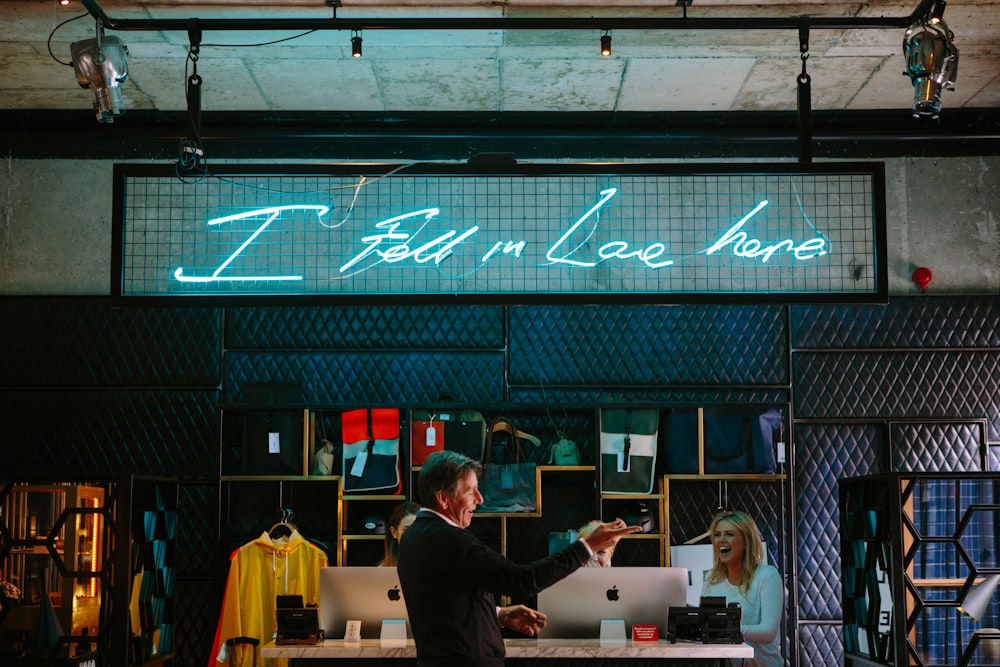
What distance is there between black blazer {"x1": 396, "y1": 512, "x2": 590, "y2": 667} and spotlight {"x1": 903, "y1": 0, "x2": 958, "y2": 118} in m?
2.23

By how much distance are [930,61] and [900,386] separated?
3.96m

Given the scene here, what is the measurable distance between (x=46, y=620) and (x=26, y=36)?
3.26 m

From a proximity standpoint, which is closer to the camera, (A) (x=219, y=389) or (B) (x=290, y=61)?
(B) (x=290, y=61)

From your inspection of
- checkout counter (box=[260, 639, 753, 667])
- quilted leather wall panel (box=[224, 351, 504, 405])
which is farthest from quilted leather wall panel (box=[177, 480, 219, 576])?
checkout counter (box=[260, 639, 753, 667])

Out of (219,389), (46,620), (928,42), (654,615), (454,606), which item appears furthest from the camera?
(219,389)

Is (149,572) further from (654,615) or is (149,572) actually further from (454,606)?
(454,606)

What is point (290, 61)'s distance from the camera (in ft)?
22.4

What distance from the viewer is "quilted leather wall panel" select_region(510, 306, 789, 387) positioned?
786 centimetres

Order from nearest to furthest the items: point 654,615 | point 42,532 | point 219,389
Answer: point 654,615 → point 42,532 → point 219,389

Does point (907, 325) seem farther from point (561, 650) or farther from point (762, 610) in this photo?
point (561, 650)

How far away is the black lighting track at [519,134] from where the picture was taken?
25.6 ft

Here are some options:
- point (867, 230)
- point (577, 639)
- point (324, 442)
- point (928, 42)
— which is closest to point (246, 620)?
point (324, 442)

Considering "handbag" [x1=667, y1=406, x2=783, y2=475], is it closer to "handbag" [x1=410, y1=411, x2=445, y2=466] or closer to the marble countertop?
"handbag" [x1=410, y1=411, x2=445, y2=466]

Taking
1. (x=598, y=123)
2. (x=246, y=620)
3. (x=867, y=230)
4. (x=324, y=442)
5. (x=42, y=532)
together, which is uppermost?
(x=598, y=123)
